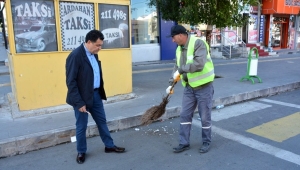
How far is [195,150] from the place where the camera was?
3768mm

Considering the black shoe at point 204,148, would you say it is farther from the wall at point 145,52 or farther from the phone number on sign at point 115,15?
the wall at point 145,52

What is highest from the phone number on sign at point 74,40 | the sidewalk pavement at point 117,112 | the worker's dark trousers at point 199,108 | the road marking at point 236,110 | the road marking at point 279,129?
the phone number on sign at point 74,40

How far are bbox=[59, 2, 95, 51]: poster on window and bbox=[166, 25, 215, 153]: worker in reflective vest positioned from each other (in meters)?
2.57

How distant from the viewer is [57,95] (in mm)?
5211

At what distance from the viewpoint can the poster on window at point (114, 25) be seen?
5.64 metres

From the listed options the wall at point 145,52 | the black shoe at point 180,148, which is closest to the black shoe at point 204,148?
the black shoe at point 180,148

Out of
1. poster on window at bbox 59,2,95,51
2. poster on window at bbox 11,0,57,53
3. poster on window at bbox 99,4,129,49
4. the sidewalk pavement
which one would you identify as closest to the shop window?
the sidewalk pavement

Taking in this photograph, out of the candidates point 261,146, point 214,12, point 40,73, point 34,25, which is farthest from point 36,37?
point 214,12

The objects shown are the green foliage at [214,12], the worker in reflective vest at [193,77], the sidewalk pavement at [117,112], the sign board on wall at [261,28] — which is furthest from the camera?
the sign board on wall at [261,28]

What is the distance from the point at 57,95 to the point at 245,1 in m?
6.25

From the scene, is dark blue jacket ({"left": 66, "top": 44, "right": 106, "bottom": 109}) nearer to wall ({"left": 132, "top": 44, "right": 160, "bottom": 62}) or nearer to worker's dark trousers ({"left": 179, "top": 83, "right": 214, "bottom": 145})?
worker's dark trousers ({"left": 179, "top": 83, "right": 214, "bottom": 145})

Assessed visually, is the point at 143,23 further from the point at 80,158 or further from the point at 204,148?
the point at 80,158

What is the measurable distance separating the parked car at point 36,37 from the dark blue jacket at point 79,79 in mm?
2103

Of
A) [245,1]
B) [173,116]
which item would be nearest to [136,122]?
[173,116]
